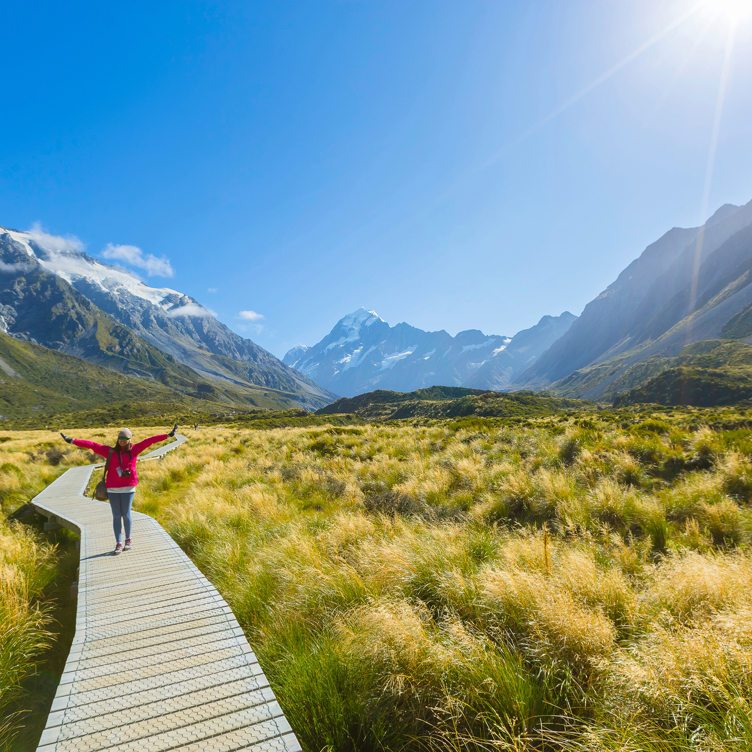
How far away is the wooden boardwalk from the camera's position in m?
2.87

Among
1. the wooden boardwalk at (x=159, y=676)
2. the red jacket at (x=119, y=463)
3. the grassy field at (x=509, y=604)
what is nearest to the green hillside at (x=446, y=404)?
the grassy field at (x=509, y=604)

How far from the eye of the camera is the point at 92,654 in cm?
394

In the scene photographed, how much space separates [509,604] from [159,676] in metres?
3.75

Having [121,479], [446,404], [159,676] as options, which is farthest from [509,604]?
[446,404]

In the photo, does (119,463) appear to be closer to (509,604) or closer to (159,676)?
(159,676)

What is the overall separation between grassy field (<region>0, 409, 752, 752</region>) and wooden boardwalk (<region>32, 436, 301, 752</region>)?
0.35m

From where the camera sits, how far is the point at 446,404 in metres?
97.8

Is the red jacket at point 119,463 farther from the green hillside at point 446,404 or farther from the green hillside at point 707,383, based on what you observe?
the green hillside at point 707,383

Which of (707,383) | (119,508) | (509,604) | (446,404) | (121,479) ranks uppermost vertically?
(121,479)

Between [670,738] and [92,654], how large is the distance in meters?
5.45

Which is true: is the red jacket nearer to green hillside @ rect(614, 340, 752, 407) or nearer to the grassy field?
the grassy field

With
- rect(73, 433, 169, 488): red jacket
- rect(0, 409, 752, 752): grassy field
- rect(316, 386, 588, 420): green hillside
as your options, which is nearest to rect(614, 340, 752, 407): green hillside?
rect(316, 386, 588, 420): green hillside

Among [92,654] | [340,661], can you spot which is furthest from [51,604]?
[340,661]

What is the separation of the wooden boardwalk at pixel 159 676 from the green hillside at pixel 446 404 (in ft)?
217
